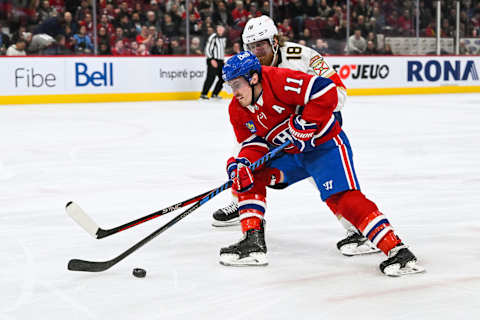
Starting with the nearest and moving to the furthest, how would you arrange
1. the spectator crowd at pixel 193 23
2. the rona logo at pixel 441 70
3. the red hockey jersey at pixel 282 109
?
1. the red hockey jersey at pixel 282 109
2. the spectator crowd at pixel 193 23
3. the rona logo at pixel 441 70

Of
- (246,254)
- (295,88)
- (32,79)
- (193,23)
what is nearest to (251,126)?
(295,88)

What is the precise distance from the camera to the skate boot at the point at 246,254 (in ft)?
9.23

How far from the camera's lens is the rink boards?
36.0 ft

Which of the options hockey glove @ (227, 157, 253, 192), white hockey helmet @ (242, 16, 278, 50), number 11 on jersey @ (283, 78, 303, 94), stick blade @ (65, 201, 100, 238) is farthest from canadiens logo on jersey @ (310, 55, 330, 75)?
stick blade @ (65, 201, 100, 238)

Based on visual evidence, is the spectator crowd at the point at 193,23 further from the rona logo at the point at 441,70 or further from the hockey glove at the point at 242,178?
the hockey glove at the point at 242,178

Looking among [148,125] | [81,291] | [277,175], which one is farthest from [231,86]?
[148,125]

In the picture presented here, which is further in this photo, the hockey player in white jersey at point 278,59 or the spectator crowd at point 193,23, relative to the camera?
the spectator crowd at point 193,23

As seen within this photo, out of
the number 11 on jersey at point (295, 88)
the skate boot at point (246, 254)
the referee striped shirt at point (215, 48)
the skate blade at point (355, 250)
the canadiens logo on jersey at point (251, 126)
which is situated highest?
the number 11 on jersey at point (295, 88)

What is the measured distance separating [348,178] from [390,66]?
36.9 feet

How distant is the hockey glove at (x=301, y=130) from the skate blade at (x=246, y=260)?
1.43 ft

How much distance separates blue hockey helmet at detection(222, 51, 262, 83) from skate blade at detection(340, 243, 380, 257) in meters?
0.77

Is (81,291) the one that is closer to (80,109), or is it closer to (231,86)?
(231,86)

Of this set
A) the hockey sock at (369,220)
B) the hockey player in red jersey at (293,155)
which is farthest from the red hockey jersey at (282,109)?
the hockey sock at (369,220)

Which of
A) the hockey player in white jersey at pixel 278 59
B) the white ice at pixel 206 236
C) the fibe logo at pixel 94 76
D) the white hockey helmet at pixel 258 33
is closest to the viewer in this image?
the white ice at pixel 206 236
